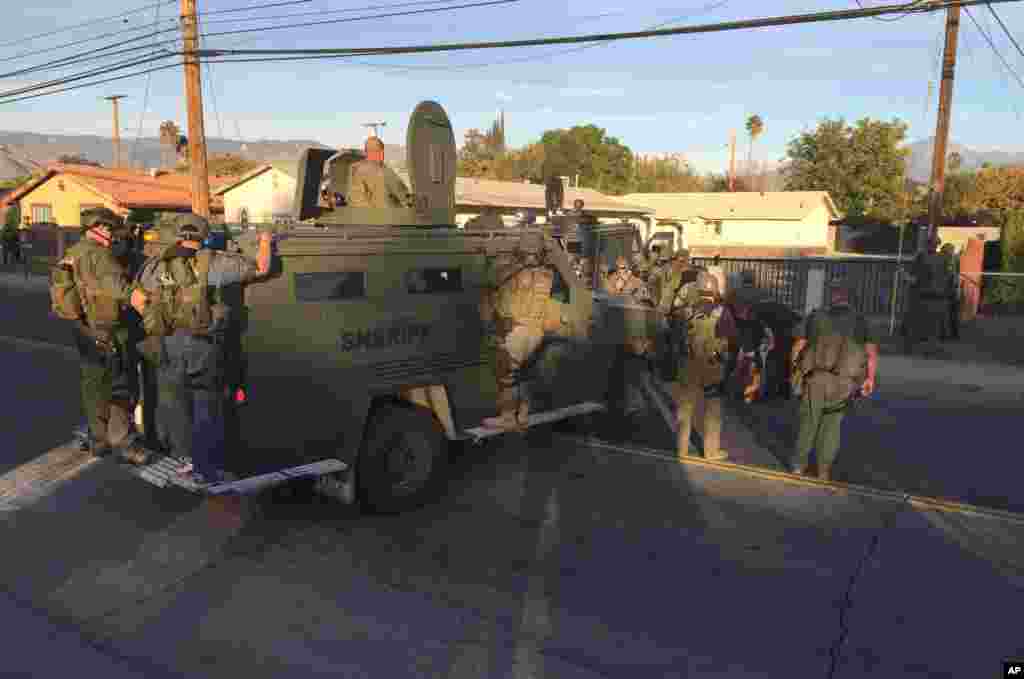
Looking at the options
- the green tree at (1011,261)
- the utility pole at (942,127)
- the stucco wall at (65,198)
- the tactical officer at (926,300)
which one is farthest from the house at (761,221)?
the tactical officer at (926,300)

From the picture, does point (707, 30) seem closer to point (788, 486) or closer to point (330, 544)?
point (788, 486)

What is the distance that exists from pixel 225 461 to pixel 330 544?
955mm

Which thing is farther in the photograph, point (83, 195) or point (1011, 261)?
point (83, 195)

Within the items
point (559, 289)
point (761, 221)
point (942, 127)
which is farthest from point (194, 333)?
point (761, 221)

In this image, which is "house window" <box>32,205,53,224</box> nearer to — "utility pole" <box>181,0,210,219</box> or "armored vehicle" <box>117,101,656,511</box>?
"utility pole" <box>181,0,210,219</box>

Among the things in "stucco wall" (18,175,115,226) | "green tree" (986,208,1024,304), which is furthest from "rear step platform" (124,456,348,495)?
"stucco wall" (18,175,115,226)

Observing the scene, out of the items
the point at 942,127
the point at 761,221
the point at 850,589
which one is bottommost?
the point at 850,589

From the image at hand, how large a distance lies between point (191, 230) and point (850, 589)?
479cm

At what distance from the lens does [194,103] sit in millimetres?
15977

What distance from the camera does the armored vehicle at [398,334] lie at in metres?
5.08

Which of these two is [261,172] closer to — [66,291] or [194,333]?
[66,291]

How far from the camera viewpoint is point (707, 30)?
10984 millimetres

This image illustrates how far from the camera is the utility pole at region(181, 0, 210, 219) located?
15.8 meters

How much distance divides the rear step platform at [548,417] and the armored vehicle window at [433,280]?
1.15m
